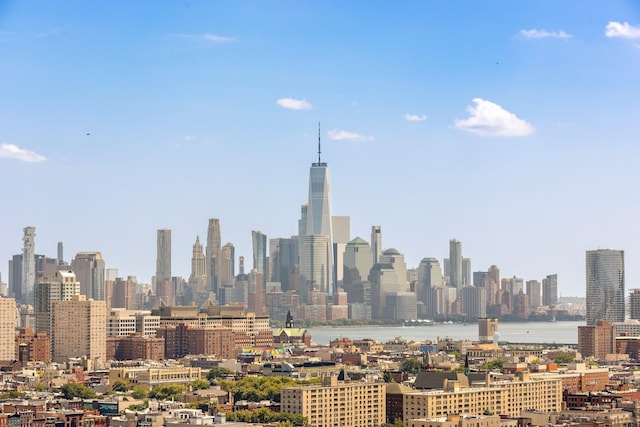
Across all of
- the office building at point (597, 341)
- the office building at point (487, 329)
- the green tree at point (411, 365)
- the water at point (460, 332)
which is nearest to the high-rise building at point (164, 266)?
the water at point (460, 332)

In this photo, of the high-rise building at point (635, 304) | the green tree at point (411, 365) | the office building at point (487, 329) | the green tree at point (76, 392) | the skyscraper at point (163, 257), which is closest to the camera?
the green tree at point (76, 392)

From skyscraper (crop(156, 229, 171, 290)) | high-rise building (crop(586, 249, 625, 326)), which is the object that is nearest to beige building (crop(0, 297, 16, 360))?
high-rise building (crop(586, 249, 625, 326))

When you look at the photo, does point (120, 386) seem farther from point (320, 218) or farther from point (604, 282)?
point (320, 218)

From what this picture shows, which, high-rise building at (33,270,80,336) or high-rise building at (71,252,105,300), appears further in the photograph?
high-rise building at (71,252,105,300)

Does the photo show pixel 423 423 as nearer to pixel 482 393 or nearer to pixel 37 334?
pixel 482 393

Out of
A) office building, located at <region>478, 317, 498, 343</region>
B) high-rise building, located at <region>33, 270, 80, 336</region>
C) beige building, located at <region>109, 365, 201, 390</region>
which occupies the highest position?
high-rise building, located at <region>33, 270, 80, 336</region>

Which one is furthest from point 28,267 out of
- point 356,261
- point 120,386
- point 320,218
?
point 120,386

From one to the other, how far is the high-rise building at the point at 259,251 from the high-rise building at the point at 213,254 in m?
9.63

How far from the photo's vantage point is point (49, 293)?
88438mm

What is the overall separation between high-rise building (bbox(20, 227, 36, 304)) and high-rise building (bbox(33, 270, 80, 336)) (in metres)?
59.4

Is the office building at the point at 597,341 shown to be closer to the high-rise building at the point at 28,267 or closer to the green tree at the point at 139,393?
the green tree at the point at 139,393

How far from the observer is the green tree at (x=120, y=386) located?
208ft

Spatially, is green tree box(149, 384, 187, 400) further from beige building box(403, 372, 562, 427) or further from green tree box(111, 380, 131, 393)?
beige building box(403, 372, 562, 427)

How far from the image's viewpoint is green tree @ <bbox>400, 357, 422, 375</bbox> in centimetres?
7238
